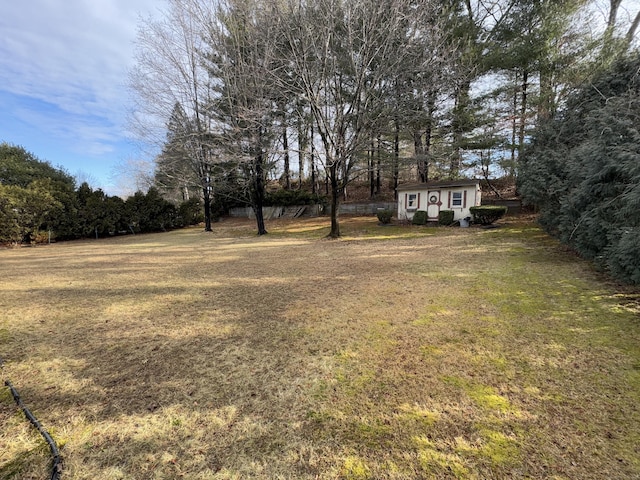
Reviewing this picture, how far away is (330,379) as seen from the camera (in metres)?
2.46

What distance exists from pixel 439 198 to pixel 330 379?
1442cm

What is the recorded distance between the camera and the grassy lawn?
5.53ft

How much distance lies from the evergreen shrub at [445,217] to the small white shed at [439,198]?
0.35m

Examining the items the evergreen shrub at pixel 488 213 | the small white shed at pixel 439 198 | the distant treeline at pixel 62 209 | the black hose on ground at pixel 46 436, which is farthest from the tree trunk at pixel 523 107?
the distant treeline at pixel 62 209

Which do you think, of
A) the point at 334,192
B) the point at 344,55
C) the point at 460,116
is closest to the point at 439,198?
the point at 460,116

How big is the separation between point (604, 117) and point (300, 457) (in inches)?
297

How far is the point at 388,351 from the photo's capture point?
2873mm

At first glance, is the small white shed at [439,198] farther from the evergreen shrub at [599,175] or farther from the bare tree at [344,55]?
the bare tree at [344,55]

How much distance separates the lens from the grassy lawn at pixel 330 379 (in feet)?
5.53

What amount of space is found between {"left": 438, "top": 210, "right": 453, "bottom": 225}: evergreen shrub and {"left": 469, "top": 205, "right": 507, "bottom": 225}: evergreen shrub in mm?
1163

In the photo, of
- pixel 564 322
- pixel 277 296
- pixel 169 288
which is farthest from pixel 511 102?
pixel 169 288

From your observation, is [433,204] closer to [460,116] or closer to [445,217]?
[445,217]

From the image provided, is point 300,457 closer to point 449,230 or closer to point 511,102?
point 449,230

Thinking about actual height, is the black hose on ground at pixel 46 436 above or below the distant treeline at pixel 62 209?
below
